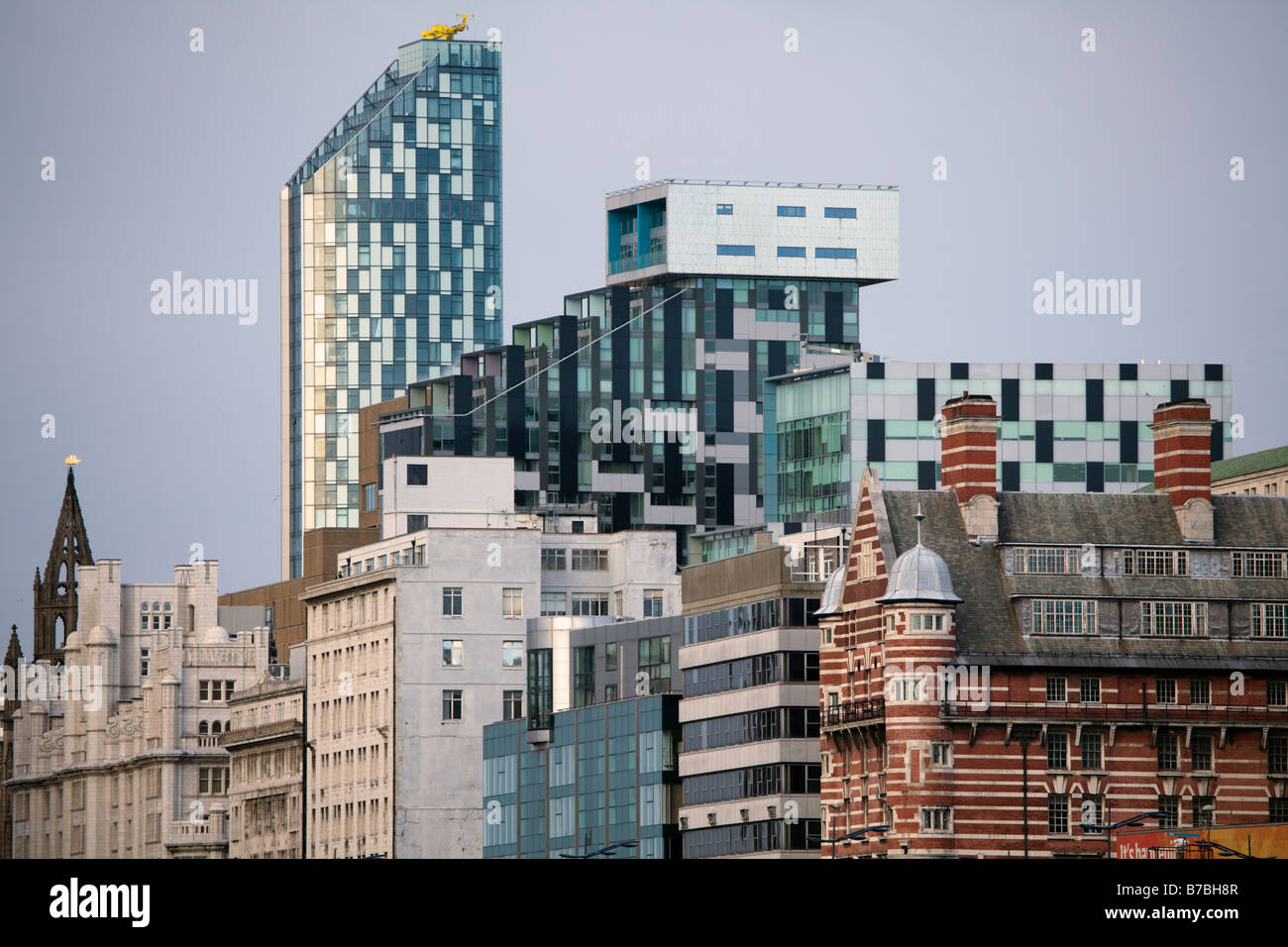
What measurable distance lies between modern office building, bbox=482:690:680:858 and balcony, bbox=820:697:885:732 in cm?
2030

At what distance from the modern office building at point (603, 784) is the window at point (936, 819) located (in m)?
30.5

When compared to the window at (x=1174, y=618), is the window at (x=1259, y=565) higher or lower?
higher

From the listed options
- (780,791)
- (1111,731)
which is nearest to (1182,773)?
(1111,731)

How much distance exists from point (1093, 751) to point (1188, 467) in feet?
A: 56.1

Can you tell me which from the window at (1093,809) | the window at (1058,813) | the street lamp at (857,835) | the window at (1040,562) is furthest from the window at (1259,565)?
the street lamp at (857,835)

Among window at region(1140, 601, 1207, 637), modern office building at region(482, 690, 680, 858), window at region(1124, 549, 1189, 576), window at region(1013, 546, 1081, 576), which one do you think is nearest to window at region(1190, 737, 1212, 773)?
window at region(1140, 601, 1207, 637)

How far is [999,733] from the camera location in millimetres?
147125

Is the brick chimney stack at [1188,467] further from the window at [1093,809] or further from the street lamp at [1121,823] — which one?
the street lamp at [1121,823]

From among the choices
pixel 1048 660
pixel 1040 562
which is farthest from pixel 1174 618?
pixel 1048 660

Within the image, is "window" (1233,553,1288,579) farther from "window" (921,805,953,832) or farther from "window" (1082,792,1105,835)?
"window" (921,805,953,832)

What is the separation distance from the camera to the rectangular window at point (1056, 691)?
149 meters

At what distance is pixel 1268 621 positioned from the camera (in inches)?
6073
